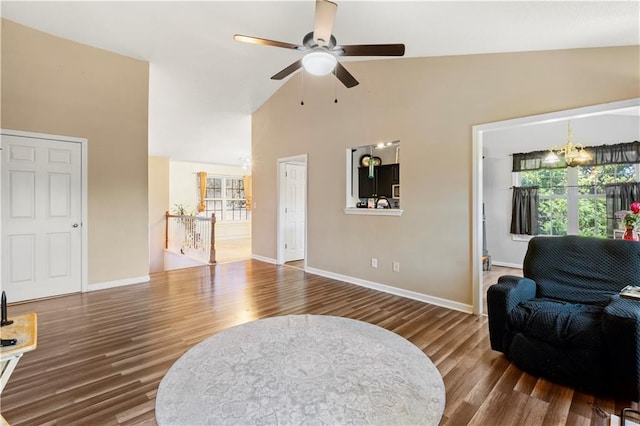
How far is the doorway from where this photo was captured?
592 cm

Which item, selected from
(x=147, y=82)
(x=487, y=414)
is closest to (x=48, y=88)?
(x=147, y=82)

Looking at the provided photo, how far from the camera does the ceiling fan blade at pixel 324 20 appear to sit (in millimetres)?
2078

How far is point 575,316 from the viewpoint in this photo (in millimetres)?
2123

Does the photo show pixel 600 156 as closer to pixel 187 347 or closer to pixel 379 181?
pixel 379 181

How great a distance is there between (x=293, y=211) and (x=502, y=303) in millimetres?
4398

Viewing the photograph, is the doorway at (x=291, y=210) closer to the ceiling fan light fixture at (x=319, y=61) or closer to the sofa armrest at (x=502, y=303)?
the ceiling fan light fixture at (x=319, y=61)

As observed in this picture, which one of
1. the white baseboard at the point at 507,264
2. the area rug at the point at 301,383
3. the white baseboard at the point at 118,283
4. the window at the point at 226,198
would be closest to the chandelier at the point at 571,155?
the white baseboard at the point at 507,264

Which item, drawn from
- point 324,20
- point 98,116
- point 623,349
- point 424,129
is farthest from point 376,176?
point 98,116

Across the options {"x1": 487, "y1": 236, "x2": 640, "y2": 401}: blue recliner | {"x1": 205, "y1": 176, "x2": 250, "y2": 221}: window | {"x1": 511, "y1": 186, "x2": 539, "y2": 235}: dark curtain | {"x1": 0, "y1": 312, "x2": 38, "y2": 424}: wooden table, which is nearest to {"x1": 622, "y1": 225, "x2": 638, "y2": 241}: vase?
{"x1": 487, "y1": 236, "x2": 640, "y2": 401}: blue recliner

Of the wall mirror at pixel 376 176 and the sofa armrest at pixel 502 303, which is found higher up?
the wall mirror at pixel 376 176

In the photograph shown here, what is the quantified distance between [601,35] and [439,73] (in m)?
1.48

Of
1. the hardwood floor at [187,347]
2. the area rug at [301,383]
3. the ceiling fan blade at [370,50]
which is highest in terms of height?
the ceiling fan blade at [370,50]

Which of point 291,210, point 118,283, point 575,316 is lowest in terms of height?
point 118,283

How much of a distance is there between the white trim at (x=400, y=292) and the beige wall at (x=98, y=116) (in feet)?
9.60
